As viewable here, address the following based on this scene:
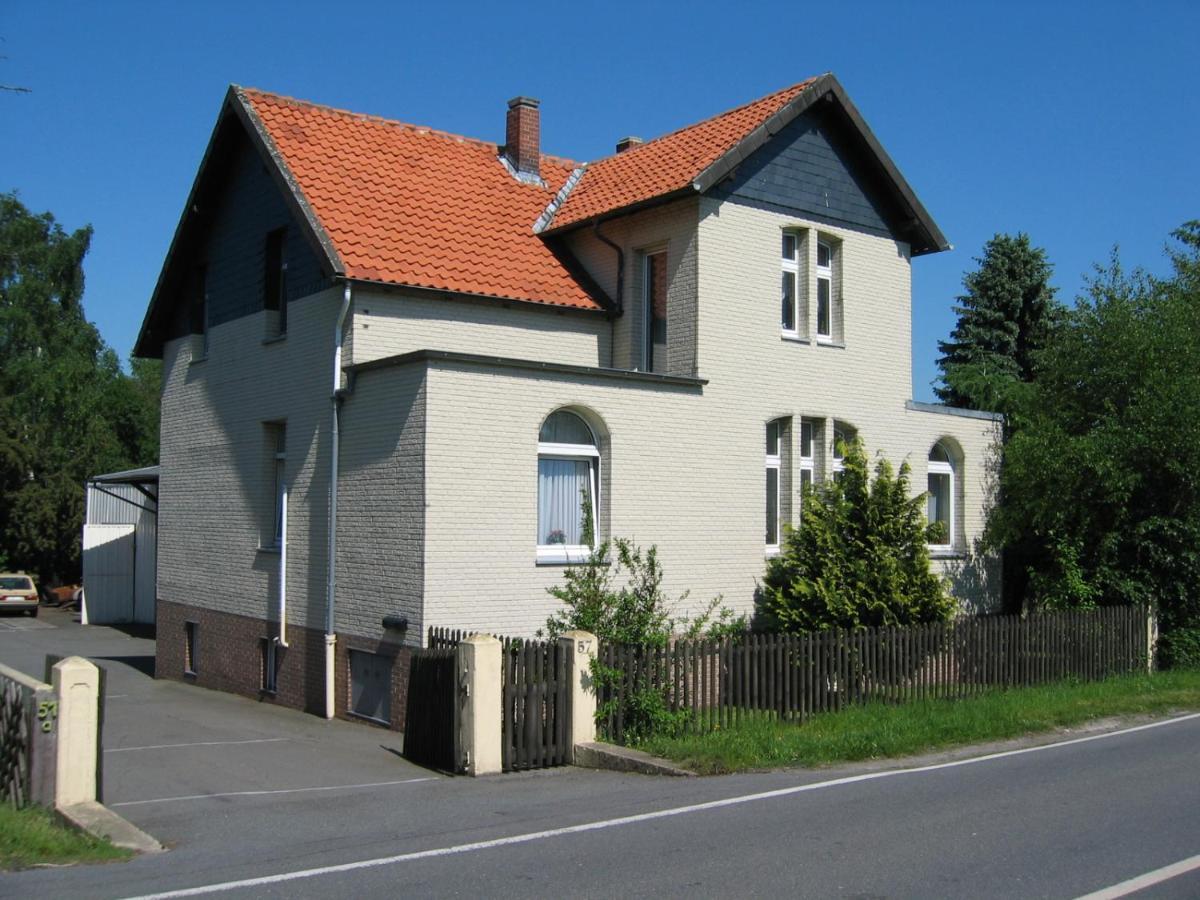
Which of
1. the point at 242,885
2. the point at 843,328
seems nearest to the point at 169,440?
the point at 843,328

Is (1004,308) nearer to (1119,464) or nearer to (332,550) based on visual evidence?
(1119,464)

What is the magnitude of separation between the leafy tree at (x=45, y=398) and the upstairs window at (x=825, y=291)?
3616 centimetres

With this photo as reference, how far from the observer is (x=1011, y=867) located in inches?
295

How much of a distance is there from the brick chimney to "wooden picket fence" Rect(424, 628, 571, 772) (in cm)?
1078

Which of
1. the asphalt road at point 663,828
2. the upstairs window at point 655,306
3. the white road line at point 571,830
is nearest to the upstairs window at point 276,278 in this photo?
the upstairs window at point 655,306

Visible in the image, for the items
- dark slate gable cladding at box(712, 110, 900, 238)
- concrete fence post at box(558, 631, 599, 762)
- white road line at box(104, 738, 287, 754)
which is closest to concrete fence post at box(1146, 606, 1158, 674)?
dark slate gable cladding at box(712, 110, 900, 238)

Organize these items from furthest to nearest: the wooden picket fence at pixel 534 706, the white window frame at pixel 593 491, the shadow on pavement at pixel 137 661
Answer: the shadow on pavement at pixel 137 661, the white window frame at pixel 593 491, the wooden picket fence at pixel 534 706

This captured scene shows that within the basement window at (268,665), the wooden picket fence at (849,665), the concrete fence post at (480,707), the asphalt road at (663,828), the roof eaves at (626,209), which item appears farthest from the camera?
the basement window at (268,665)

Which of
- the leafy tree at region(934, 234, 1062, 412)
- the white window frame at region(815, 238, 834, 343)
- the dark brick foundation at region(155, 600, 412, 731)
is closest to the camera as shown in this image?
the dark brick foundation at region(155, 600, 412, 731)

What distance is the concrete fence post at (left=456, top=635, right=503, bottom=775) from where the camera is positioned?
11836 millimetres

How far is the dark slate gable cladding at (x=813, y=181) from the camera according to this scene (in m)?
18.1

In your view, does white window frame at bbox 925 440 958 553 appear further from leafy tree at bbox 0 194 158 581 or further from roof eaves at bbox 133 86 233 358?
leafy tree at bbox 0 194 158 581

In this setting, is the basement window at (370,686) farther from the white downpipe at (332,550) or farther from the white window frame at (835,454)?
the white window frame at (835,454)

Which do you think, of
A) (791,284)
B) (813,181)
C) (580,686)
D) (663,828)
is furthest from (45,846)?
(813,181)
